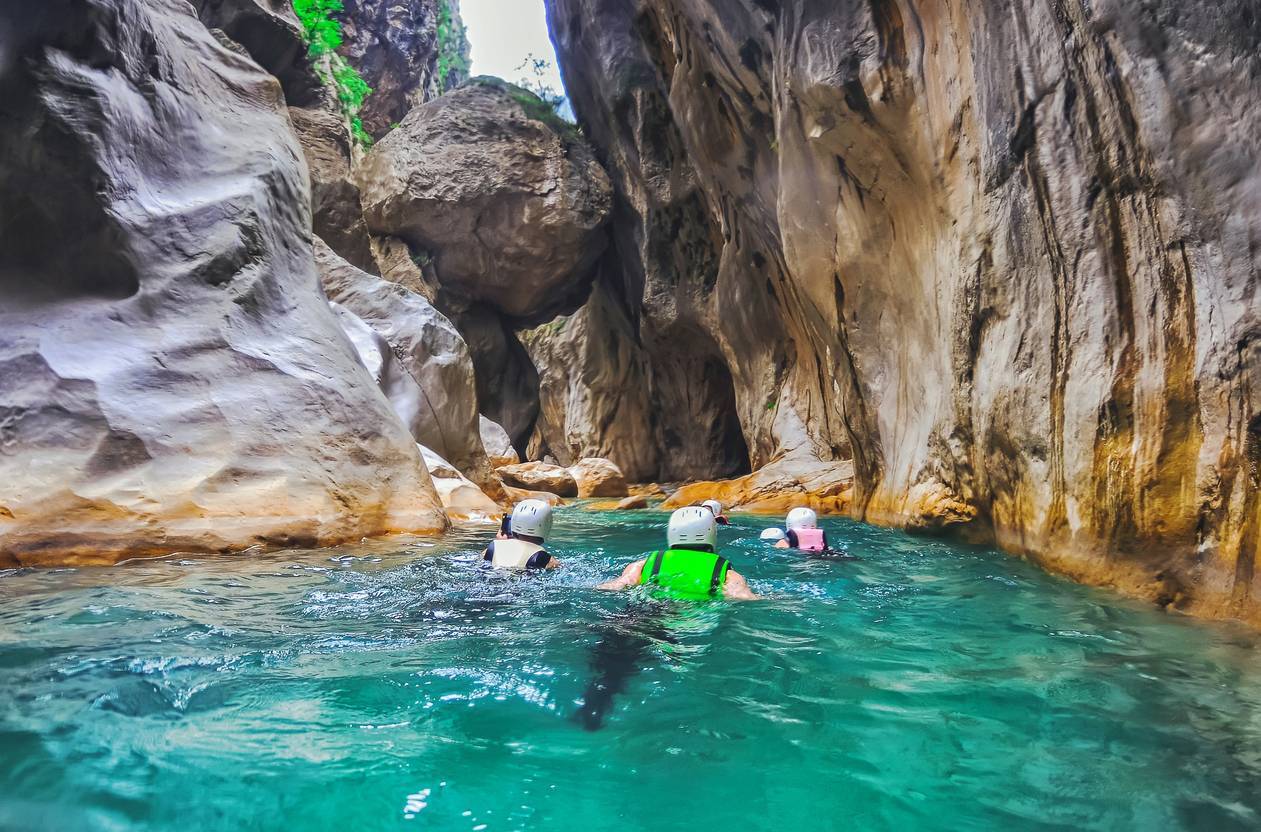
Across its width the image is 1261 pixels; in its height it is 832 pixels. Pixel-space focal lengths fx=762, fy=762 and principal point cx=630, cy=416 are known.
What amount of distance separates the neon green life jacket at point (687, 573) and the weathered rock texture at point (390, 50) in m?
30.3

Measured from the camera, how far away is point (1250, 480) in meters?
3.47

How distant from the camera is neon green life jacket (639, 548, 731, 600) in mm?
4363

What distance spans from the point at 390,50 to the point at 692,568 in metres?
32.0

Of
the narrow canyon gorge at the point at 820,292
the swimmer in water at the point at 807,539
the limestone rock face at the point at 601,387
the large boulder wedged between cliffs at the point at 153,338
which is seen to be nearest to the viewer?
the narrow canyon gorge at the point at 820,292

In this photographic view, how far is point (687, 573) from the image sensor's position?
4414 mm

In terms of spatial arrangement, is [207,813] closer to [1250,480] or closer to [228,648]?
[228,648]

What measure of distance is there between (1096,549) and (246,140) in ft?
29.4

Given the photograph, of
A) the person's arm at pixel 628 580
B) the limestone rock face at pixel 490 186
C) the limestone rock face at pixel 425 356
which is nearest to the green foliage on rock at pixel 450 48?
the limestone rock face at pixel 490 186

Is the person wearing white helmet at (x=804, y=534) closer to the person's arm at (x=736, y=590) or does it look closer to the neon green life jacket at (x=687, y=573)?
the person's arm at (x=736, y=590)

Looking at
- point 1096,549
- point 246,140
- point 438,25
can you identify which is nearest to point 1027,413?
point 1096,549

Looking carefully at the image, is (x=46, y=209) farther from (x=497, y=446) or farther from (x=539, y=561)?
(x=497, y=446)

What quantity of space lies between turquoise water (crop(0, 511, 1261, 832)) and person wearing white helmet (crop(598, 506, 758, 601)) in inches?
7.0

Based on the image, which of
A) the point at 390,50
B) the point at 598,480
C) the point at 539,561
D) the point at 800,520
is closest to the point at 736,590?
the point at 539,561

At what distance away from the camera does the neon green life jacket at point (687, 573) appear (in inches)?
172
